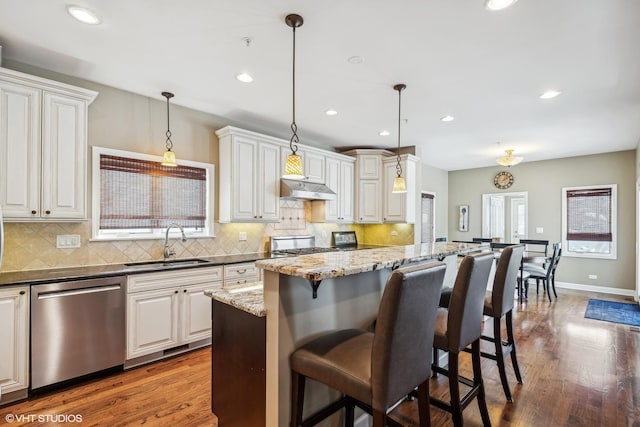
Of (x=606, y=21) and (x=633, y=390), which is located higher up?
(x=606, y=21)

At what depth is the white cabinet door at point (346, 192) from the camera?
17.7 feet

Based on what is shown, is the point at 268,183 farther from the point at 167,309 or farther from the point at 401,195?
the point at 401,195

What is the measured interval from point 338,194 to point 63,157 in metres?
3.59

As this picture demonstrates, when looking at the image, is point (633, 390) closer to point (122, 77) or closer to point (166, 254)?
point (166, 254)

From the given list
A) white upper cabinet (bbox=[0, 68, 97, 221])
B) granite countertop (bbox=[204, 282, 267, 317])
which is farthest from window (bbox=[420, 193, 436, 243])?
white upper cabinet (bbox=[0, 68, 97, 221])

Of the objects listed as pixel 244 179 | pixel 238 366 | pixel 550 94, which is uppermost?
pixel 550 94

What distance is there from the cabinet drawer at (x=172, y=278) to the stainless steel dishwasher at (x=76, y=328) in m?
0.10

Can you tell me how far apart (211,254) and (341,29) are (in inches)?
113

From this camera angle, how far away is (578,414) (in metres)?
2.29

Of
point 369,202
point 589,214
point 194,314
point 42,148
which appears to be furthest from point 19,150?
point 589,214

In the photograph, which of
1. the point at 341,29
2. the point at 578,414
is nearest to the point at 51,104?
the point at 341,29

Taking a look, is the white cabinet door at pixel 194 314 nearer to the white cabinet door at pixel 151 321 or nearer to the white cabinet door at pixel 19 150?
the white cabinet door at pixel 151 321

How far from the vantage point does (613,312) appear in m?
4.82

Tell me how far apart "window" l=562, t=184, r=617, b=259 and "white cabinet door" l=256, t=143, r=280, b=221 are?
600 centimetres
